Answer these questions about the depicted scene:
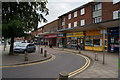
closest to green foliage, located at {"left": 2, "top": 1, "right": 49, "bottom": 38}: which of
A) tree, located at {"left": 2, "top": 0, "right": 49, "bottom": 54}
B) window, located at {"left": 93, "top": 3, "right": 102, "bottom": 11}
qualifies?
tree, located at {"left": 2, "top": 0, "right": 49, "bottom": 54}

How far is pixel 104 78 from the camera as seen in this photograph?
531 cm

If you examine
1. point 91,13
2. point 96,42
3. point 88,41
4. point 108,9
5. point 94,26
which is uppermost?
point 91,13

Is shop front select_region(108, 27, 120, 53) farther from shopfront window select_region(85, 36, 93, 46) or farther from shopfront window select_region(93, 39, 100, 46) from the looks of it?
shopfront window select_region(85, 36, 93, 46)

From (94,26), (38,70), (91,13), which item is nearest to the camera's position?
(38,70)

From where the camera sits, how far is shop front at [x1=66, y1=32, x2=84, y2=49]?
74.0 ft

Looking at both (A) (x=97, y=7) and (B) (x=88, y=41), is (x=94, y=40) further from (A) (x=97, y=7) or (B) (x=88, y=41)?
(A) (x=97, y=7)

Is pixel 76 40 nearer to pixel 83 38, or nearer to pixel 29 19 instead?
pixel 83 38

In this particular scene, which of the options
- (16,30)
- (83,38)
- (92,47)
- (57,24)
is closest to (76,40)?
(83,38)

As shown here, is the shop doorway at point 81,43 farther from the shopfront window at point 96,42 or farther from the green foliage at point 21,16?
the green foliage at point 21,16

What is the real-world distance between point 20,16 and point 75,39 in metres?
15.2

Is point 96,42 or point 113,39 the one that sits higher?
point 113,39

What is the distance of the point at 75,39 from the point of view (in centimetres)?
2428

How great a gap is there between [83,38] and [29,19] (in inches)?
532

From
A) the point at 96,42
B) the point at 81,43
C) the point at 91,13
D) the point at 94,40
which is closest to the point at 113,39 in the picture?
the point at 96,42
